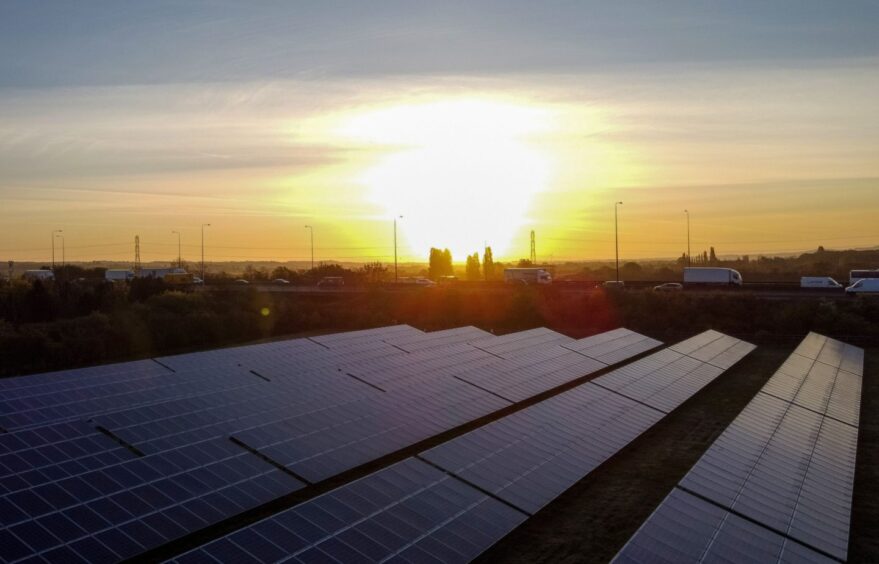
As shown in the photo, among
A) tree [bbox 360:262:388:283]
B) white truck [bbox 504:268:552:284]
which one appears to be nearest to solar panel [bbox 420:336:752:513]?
white truck [bbox 504:268:552:284]

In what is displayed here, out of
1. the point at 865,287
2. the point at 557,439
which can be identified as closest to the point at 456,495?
the point at 557,439

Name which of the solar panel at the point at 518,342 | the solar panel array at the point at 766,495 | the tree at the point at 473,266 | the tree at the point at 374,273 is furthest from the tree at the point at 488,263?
the solar panel array at the point at 766,495

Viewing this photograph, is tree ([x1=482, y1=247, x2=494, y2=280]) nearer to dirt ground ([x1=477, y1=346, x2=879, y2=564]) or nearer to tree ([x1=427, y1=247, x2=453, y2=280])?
tree ([x1=427, y1=247, x2=453, y2=280])

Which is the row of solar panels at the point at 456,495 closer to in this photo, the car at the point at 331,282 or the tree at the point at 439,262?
the car at the point at 331,282

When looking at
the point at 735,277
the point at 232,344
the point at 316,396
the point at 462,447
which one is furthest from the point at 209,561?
the point at 735,277

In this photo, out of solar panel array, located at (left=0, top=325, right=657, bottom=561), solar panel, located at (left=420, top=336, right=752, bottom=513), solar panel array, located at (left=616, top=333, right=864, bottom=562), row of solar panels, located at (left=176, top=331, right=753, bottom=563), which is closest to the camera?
row of solar panels, located at (left=176, top=331, right=753, bottom=563)

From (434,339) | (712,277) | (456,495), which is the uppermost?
(712,277)

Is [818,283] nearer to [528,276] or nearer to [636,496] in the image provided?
[528,276]
